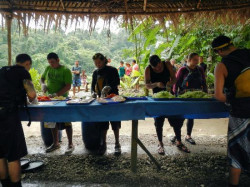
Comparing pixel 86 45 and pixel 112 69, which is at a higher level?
pixel 86 45

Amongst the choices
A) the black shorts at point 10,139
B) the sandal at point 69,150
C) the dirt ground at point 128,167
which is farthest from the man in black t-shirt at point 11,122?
the sandal at point 69,150

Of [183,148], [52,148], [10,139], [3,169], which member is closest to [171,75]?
[183,148]

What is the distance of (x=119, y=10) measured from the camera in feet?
11.9

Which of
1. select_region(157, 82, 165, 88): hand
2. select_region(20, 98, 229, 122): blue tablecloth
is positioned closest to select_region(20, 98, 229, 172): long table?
select_region(20, 98, 229, 122): blue tablecloth

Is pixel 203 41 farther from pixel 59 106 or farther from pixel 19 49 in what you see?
pixel 19 49

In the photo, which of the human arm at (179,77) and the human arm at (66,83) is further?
the human arm at (179,77)

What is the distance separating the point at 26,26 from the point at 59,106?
1.91 m

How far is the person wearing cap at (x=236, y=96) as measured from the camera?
212cm

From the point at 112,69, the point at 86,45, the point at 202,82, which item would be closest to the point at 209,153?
the point at 202,82

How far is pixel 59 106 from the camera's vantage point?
2.49 m

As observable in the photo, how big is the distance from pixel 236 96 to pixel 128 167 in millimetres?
1750

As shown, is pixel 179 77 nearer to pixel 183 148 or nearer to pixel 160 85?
pixel 160 85

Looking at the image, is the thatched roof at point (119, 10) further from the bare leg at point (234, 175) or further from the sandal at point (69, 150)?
the bare leg at point (234, 175)

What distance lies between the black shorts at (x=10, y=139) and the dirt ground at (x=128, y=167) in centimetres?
62
